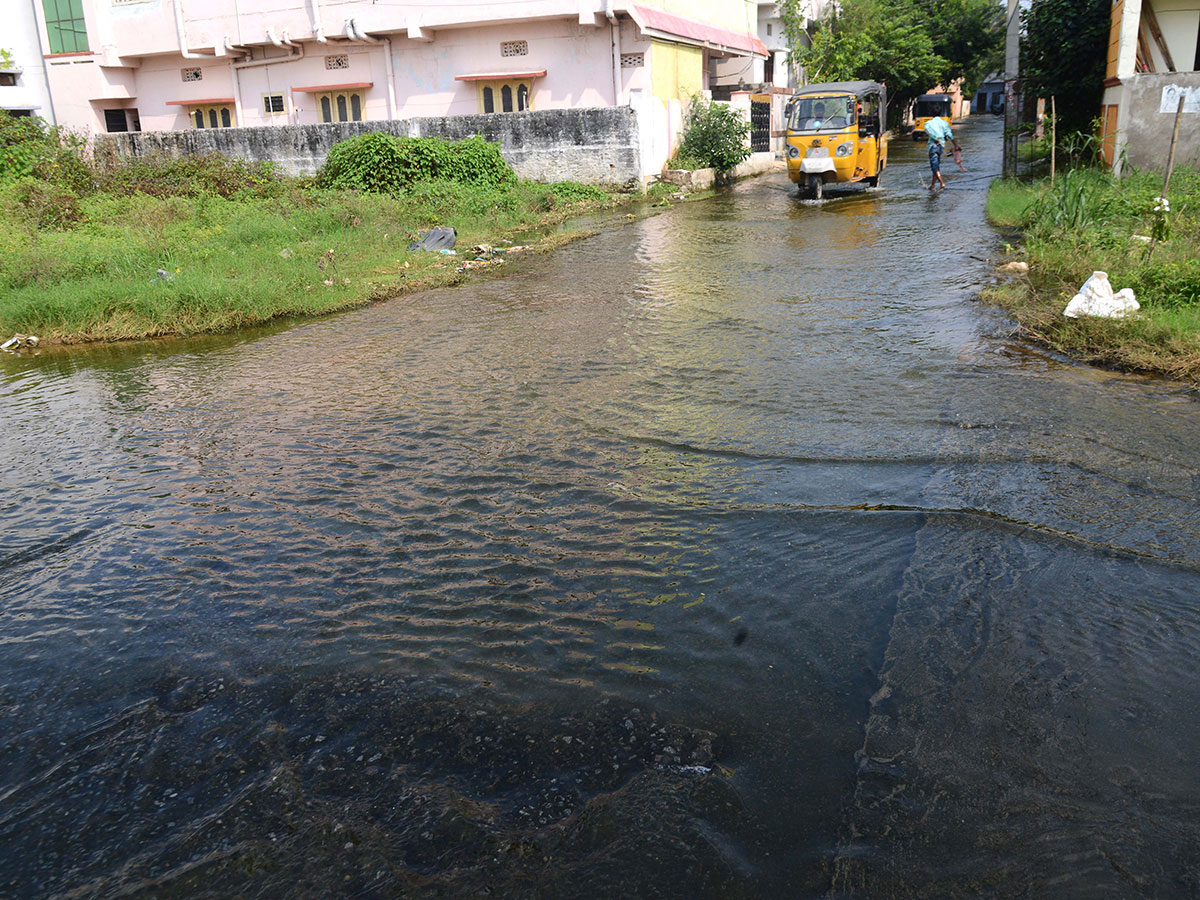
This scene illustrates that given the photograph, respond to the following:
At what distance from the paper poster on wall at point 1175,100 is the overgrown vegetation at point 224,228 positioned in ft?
32.2

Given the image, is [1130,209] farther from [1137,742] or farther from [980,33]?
[980,33]

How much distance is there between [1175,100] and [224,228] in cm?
1439

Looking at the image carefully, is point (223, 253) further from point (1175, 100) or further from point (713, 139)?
point (1175, 100)

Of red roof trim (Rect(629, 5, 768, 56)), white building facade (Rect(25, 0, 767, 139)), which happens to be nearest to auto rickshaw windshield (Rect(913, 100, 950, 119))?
red roof trim (Rect(629, 5, 768, 56))

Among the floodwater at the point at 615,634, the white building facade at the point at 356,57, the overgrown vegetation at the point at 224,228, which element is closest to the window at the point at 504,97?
the white building facade at the point at 356,57

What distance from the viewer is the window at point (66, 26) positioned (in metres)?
25.0

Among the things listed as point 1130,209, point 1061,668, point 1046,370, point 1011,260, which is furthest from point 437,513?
point 1130,209

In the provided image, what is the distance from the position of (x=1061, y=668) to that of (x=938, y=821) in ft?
3.31

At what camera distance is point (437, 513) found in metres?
4.92

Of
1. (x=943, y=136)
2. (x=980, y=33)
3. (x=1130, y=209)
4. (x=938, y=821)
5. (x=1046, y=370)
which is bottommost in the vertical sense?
(x=938, y=821)


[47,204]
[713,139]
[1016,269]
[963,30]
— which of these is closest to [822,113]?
[713,139]

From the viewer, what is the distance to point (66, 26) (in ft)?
83.0

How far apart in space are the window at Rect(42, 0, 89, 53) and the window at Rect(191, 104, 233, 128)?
11.4 feet

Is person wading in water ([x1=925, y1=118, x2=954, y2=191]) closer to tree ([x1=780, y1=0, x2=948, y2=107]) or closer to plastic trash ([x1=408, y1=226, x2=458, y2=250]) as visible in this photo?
plastic trash ([x1=408, y1=226, x2=458, y2=250])
